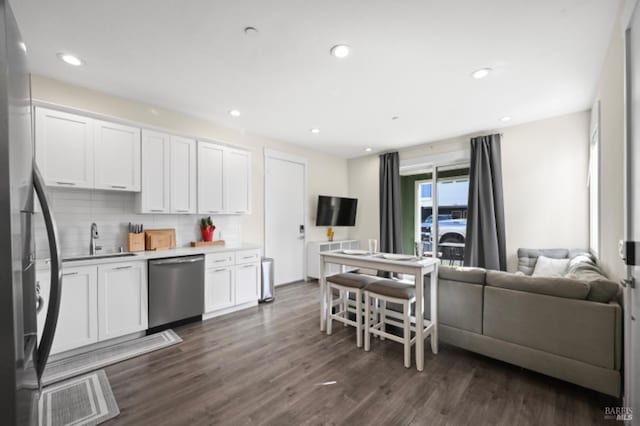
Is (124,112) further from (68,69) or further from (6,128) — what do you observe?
(6,128)

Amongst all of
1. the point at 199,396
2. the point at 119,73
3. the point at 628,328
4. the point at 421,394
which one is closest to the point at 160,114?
the point at 119,73

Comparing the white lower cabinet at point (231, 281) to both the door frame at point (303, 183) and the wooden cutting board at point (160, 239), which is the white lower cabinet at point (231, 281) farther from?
the door frame at point (303, 183)

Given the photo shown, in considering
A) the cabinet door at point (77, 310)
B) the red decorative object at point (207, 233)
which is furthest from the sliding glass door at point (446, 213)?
the cabinet door at point (77, 310)

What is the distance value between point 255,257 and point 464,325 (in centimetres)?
277

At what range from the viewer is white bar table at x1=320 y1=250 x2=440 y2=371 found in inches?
93.8

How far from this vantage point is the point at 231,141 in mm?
4402

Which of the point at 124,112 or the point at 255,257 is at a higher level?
the point at 124,112

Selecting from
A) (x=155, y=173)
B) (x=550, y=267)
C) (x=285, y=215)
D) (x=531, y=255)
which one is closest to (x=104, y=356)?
(x=155, y=173)

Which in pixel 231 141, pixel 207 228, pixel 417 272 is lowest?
pixel 417 272

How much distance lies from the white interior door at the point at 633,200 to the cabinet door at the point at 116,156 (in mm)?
4162

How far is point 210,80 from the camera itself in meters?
2.90

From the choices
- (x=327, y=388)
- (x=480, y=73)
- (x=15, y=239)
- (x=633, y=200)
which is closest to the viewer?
(x=15, y=239)

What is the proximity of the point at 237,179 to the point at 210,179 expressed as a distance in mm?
429

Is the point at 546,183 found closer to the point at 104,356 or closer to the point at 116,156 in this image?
the point at 116,156
